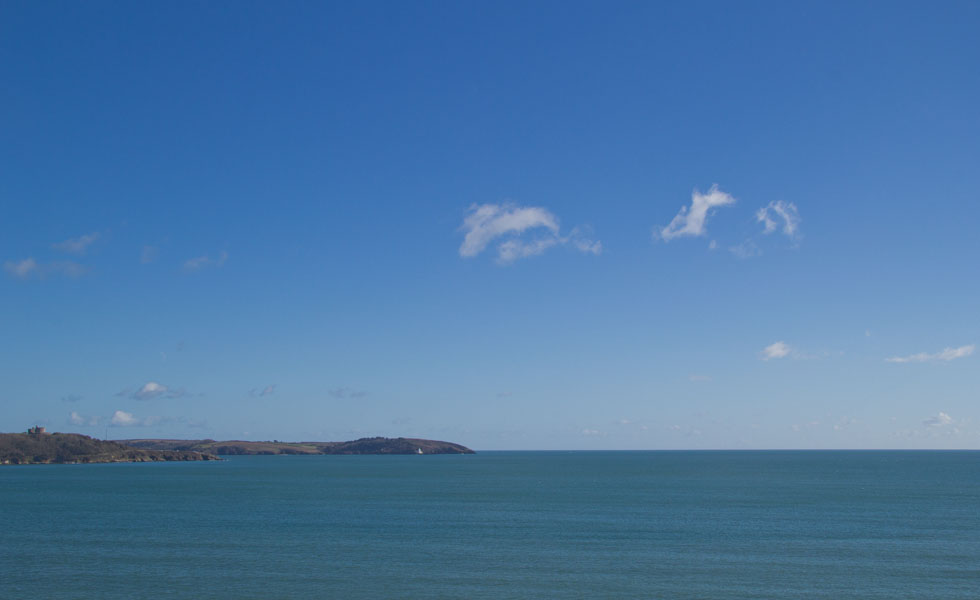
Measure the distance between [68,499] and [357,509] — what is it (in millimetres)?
45102

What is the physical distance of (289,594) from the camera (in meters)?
38.8

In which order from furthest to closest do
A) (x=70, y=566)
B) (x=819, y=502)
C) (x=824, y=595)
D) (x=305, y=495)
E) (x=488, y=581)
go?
1. (x=305, y=495)
2. (x=819, y=502)
3. (x=70, y=566)
4. (x=488, y=581)
5. (x=824, y=595)

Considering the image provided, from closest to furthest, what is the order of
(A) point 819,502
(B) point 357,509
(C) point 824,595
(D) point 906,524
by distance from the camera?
(C) point 824,595
(D) point 906,524
(B) point 357,509
(A) point 819,502

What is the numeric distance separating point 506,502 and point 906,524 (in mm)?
45192

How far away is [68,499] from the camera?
309ft

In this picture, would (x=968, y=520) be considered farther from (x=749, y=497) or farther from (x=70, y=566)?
(x=70, y=566)

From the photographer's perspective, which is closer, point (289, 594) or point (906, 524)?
point (289, 594)

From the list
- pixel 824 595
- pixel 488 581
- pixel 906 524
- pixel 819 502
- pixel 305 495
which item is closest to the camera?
pixel 824 595

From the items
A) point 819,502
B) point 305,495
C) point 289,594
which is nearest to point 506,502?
point 305,495

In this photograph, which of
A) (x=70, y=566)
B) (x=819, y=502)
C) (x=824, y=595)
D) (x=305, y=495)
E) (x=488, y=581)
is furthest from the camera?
(x=305, y=495)

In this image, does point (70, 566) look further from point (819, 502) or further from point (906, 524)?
point (819, 502)

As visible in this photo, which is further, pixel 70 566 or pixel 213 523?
pixel 213 523

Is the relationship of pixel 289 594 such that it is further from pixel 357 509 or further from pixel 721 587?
pixel 357 509

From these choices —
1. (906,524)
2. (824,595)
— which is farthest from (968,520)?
(824,595)
